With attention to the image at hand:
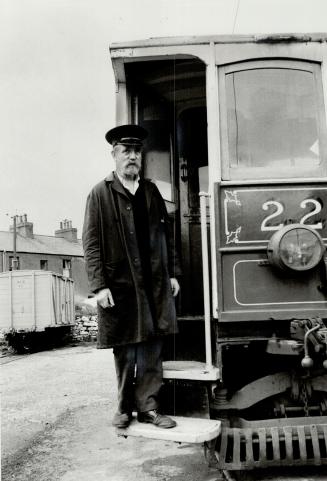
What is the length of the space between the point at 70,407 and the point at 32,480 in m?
3.24

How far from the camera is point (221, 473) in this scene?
13.3 ft

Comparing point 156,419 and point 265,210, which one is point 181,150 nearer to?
point 265,210

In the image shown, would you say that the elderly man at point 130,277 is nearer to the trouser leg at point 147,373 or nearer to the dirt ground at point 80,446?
the trouser leg at point 147,373

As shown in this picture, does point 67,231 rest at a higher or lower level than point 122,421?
higher

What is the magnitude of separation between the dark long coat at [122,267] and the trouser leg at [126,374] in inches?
4.6

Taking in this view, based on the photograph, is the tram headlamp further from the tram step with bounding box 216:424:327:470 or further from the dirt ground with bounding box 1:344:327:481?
the dirt ground with bounding box 1:344:327:481

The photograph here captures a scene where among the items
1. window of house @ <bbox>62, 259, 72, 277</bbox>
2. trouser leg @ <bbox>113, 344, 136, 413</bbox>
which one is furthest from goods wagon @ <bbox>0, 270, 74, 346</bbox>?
window of house @ <bbox>62, 259, 72, 277</bbox>

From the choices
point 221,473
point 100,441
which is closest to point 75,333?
point 100,441

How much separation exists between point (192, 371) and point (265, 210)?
1.20 m

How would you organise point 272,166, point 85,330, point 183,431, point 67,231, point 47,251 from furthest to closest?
point 67,231 → point 47,251 → point 85,330 → point 272,166 → point 183,431

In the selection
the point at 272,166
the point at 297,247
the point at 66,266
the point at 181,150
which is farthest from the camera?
the point at 66,266

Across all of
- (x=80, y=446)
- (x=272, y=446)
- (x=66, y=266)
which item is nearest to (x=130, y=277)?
(x=272, y=446)

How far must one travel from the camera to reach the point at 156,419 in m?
3.48

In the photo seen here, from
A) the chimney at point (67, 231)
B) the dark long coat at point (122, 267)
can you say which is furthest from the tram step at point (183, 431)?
the chimney at point (67, 231)
